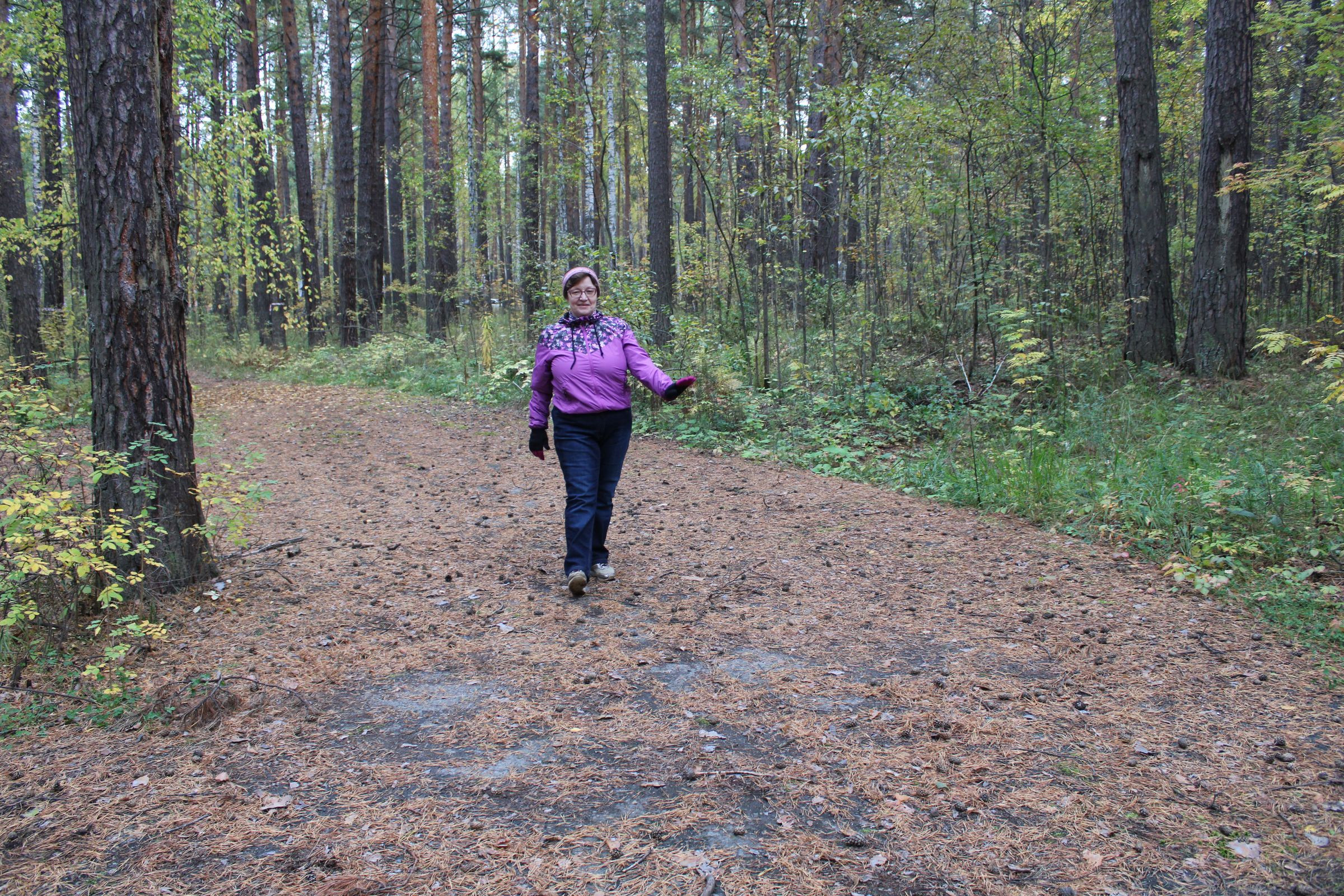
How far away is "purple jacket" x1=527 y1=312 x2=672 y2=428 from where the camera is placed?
16.4ft

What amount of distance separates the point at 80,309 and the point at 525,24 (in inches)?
543

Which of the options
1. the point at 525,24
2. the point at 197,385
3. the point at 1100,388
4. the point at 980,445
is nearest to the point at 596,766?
the point at 980,445

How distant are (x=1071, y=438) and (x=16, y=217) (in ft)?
44.9

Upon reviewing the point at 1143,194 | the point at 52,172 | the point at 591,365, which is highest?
the point at 52,172

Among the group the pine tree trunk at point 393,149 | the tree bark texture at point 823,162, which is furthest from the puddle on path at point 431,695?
the pine tree trunk at point 393,149

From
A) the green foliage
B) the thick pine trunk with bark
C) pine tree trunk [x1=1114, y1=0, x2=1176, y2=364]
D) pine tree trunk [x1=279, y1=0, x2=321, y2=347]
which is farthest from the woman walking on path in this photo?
pine tree trunk [x1=279, y1=0, x2=321, y2=347]

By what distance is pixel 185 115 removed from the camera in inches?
452

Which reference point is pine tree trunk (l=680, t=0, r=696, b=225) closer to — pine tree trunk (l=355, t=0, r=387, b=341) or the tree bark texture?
the tree bark texture

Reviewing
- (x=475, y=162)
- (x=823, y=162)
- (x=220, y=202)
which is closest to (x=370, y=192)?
(x=475, y=162)

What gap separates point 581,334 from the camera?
5062mm

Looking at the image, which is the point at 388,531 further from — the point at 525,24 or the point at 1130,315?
the point at 525,24

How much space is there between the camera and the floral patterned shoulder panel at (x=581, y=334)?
5.04 meters

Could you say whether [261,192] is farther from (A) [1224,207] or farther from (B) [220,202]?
(A) [1224,207]

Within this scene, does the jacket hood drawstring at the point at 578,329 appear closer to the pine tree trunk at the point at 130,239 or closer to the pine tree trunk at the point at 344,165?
the pine tree trunk at the point at 130,239
